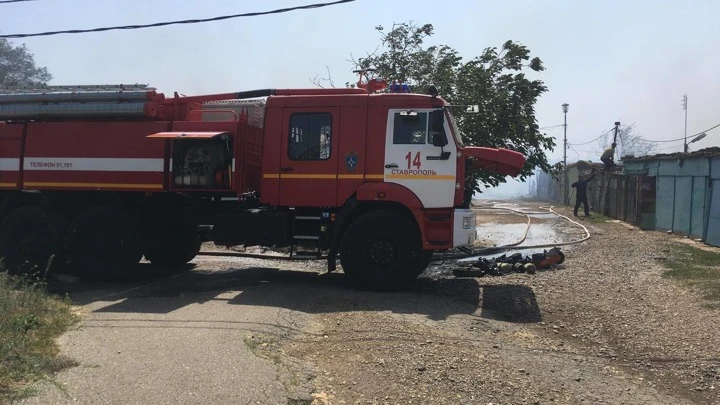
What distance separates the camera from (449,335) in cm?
720

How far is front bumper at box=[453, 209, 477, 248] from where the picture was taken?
955cm

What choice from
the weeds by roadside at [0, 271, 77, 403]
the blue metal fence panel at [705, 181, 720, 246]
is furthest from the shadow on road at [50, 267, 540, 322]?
the blue metal fence panel at [705, 181, 720, 246]

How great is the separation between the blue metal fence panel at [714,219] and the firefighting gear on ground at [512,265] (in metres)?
6.39

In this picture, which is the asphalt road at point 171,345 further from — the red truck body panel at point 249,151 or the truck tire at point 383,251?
the red truck body panel at point 249,151

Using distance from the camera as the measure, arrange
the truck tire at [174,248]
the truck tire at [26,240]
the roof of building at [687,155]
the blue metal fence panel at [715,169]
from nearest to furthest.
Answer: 1. the truck tire at [26,240]
2. the truck tire at [174,248]
3. the blue metal fence panel at [715,169]
4. the roof of building at [687,155]

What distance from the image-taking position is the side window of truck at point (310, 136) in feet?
32.9

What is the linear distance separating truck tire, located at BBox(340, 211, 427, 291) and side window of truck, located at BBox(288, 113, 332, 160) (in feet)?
4.41

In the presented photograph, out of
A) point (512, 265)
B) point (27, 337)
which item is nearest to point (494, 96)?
point (512, 265)

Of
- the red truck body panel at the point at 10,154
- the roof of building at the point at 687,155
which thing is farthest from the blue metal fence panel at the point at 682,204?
the red truck body panel at the point at 10,154

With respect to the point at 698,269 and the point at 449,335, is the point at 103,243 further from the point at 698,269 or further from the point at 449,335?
the point at 698,269

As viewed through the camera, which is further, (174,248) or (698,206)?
(698,206)

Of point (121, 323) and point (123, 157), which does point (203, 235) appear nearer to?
point (123, 157)

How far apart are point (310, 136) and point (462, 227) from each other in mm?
2923

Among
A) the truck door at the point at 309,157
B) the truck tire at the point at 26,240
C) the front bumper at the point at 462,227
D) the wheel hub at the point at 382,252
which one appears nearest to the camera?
the front bumper at the point at 462,227
